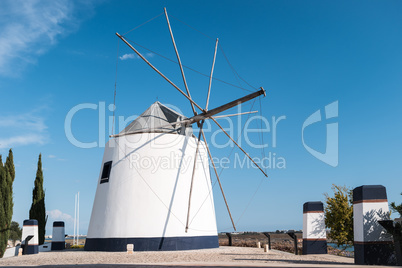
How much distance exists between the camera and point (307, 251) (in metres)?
14.9

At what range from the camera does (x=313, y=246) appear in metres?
15.0

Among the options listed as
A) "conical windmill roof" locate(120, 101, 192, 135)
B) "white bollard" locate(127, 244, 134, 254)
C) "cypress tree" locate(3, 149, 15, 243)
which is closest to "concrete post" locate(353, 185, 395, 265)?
"white bollard" locate(127, 244, 134, 254)

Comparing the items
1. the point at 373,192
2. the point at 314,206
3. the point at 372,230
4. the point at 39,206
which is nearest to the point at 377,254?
the point at 372,230

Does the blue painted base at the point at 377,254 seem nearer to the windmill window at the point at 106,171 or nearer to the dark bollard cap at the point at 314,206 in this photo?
the dark bollard cap at the point at 314,206

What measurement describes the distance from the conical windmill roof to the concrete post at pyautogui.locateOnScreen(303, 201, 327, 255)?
7.90 metres

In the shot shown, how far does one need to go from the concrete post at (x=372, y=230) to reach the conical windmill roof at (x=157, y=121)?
34.6 ft

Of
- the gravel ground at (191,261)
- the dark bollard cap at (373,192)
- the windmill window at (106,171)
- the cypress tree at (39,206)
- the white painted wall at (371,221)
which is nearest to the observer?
the white painted wall at (371,221)

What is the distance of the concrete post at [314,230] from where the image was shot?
589 inches

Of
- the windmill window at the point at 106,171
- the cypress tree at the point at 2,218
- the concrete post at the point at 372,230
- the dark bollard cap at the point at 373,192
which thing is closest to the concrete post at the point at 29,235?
the cypress tree at the point at 2,218

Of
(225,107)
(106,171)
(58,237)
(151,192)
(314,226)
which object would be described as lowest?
(58,237)

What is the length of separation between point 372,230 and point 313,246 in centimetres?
478

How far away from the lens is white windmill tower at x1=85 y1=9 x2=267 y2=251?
17.7 metres

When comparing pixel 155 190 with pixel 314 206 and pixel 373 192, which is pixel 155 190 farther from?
pixel 373 192

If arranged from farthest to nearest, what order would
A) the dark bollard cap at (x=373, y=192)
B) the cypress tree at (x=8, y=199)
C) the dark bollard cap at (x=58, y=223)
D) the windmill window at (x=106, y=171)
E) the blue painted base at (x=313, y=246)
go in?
the dark bollard cap at (x=58, y=223) → the cypress tree at (x=8, y=199) → the windmill window at (x=106, y=171) → the blue painted base at (x=313, y=246) → the dark bollard cap at (x=373, y=192)
